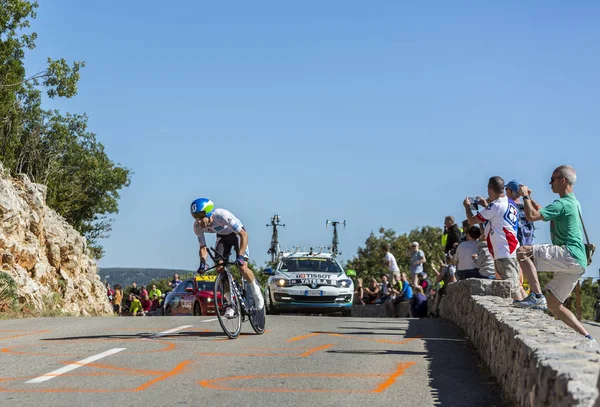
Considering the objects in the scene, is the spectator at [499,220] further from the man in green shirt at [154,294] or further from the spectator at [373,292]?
the man in green shirt at [154,294]

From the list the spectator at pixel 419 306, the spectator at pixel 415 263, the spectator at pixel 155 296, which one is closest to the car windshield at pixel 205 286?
the spectator at pixel 415 263

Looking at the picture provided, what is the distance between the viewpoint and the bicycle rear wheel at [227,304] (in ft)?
39.6

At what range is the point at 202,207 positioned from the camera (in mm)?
11625

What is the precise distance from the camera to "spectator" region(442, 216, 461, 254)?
18641mm

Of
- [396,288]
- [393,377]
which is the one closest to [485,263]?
[393,377]

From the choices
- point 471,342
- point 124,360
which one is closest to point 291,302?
point 471,342

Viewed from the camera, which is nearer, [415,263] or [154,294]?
[415,263]

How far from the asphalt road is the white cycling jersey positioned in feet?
4.53

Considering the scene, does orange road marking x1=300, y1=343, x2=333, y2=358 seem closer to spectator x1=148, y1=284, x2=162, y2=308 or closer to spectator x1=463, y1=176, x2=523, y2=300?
spectator x1=463, y1=176, x2=523, y2=300

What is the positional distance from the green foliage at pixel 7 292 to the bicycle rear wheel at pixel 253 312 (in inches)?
394

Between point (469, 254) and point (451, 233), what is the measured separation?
229 centimetres

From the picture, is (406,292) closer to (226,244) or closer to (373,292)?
(373,292)

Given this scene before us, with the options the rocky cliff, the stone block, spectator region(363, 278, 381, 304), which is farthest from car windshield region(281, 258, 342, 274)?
the stone block

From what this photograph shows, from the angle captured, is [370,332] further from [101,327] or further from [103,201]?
[103,201]
